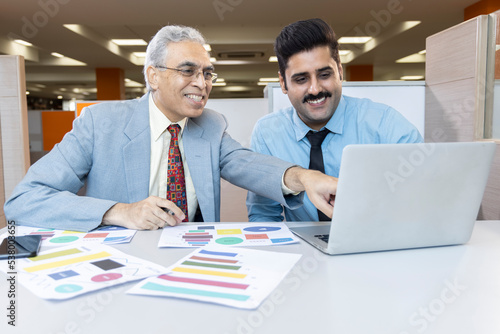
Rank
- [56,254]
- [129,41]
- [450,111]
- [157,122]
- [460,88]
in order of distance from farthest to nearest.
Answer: [129,41] < [450,111] < [460,88] < [157,122] < [56,254]

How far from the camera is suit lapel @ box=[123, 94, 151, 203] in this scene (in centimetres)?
150

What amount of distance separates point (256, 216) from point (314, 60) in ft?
2.20

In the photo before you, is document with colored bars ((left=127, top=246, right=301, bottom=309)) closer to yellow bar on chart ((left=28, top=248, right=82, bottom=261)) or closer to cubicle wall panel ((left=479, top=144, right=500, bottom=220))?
yellow bar on chart ((left=28, top=248, right=82, bottom=261))

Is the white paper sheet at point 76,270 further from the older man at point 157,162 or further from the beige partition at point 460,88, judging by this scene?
the beige partition at point 460,88

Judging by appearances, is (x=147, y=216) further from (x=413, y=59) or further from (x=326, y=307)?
(x=413, y=59)

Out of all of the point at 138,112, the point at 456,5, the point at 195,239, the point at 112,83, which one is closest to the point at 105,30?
the point at 112,83

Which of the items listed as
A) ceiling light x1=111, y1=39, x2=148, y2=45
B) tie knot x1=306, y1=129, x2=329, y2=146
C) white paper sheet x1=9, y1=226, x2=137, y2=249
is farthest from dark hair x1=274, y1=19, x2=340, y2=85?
ceiling light x1=111, y1=39, x2=148, y2=45

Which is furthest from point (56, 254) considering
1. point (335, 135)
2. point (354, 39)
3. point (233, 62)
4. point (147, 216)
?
point (233, 62)

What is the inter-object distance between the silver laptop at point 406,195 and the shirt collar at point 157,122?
87cm

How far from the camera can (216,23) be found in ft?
24.9

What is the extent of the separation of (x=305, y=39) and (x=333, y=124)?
363mm

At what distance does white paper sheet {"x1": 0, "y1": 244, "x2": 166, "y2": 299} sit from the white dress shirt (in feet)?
2.03

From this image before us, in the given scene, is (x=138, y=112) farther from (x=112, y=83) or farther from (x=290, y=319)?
(x=112, y=83)

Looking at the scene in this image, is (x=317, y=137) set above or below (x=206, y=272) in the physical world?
above
